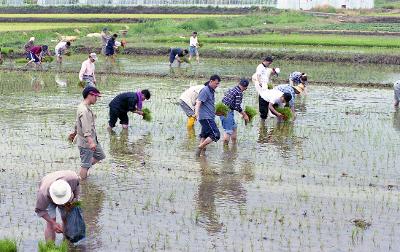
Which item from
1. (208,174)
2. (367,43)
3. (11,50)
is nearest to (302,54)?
(367,43)

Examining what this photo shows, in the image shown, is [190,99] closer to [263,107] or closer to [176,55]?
[263,107]

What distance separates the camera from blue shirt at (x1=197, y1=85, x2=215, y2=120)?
13.2m

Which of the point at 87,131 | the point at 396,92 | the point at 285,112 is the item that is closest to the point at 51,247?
the point at 87,131

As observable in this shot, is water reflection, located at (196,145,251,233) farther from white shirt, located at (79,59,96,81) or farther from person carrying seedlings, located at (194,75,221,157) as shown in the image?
white shirt, located at (79,59,96,81)

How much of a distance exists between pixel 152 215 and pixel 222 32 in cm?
3244

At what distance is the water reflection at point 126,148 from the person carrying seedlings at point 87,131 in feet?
4.23

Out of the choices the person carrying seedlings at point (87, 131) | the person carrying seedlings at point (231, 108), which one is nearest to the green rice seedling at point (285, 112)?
the person carrying seedlings at point (231, 108)

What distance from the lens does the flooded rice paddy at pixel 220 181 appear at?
9398 millimetres

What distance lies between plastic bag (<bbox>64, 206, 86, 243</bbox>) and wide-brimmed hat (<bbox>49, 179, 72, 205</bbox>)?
287 millimetres

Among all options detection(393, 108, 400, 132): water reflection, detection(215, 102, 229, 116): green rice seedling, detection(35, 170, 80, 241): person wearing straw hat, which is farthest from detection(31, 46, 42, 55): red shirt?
detection(35, 170, 80, 241): person wearing straw hat

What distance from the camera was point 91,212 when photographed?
10273 mm

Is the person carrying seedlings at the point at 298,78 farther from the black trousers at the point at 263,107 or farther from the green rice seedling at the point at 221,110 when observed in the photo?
the green rice seedling at the point at 221,110

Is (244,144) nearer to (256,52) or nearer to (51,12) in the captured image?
(256,52)

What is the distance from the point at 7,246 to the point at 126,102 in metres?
7.21
